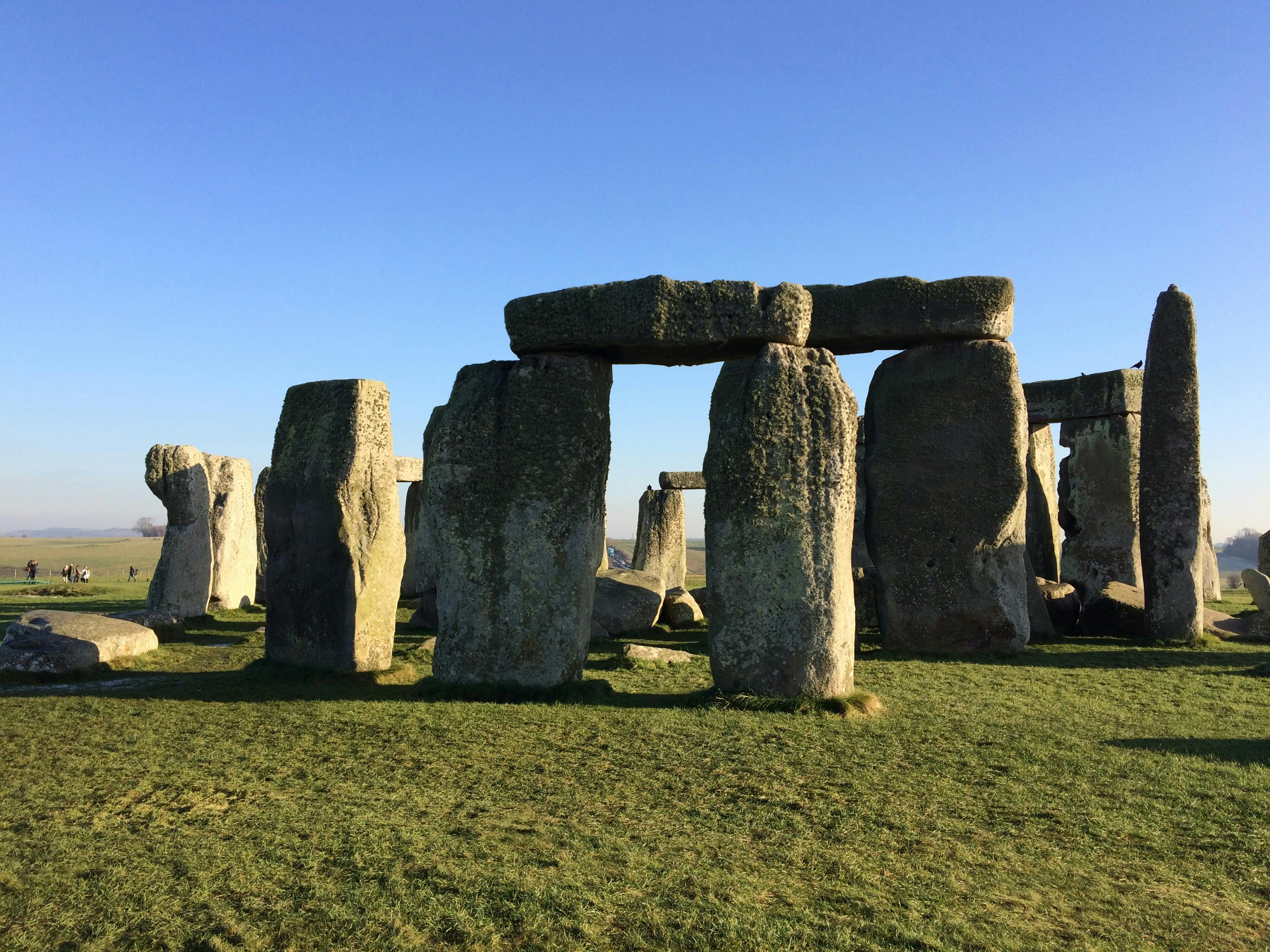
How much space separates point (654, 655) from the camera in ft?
29.9

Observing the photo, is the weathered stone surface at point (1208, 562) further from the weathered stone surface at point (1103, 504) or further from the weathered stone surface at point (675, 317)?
the weathered stone surface at point (675, 317)

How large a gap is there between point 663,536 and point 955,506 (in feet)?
32.8

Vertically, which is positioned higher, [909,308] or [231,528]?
[909,308]

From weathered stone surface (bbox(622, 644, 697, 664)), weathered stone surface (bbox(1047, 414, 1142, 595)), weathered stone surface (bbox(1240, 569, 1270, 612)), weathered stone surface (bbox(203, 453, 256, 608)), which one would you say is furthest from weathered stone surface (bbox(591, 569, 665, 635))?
weathered stone surface (bbox(1240, 569, 1270, 612))

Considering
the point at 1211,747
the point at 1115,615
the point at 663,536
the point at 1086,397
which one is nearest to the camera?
the point at 1211,747

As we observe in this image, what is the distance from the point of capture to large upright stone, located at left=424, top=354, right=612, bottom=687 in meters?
7.01

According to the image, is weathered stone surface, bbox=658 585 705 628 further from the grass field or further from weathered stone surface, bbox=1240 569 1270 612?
weathered stone surface, bbox=1240 569 1270 612

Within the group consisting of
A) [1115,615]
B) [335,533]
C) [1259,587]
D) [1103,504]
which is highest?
[1103,504]

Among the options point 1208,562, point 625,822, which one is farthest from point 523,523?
point 1208,562

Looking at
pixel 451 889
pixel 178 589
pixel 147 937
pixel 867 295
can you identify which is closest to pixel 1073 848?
pixel 451 889

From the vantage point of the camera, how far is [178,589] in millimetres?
12812

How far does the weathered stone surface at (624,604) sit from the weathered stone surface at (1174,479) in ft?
19.1

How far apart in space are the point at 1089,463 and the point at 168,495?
1388 cm

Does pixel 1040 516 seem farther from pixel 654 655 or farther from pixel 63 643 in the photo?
pixel 63 643
